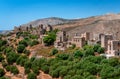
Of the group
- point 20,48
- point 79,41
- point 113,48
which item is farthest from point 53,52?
point 113,48

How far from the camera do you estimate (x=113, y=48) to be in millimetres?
42188

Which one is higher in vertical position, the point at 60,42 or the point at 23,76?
the point at 60,42

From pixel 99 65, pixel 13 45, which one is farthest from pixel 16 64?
pixel 99 65

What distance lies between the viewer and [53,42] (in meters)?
54.3

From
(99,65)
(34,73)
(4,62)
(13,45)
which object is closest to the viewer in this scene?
(99,65)

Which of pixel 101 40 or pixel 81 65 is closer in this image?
pixel 81 65

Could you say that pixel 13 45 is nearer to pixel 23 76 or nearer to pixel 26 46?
A: pixel 26 46

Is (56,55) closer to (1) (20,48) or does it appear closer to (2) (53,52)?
(2) (53,52)

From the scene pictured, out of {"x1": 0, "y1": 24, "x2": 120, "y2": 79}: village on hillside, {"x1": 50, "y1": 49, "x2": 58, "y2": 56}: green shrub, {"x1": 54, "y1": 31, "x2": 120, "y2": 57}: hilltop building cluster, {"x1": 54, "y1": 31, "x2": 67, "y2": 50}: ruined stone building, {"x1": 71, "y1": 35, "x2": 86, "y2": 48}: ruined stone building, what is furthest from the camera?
{"x1": 54, "y1": 31, "x2": 67, "y2": 50}: ruined stone building

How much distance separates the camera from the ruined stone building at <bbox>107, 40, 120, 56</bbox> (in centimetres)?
4112

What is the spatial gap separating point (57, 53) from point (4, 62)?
757 cm

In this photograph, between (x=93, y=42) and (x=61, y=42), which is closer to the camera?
(x=93, y=42)

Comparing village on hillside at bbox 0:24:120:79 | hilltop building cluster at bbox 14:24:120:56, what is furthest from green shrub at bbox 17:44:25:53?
hilltop building cluster at bbox 14:24:120:56

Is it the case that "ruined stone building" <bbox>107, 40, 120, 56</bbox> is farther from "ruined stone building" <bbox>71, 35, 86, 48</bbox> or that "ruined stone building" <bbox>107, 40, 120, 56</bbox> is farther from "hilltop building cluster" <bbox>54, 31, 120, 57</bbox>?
"ruined stone building" <bbox>71, 35, 86, 48</bbox>
